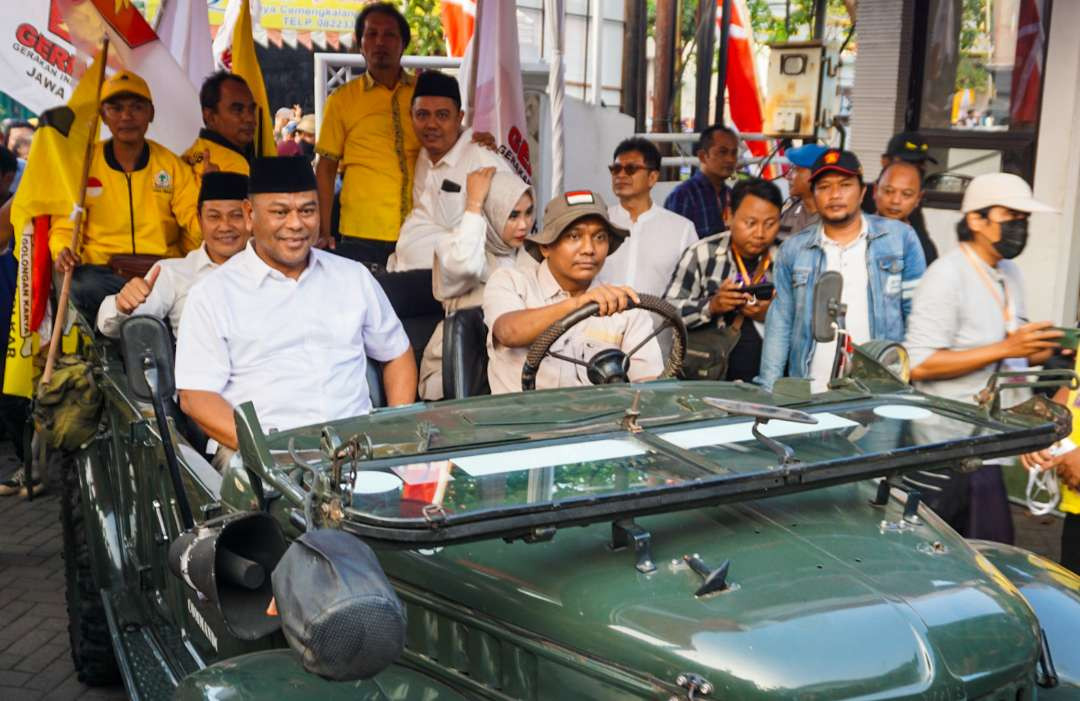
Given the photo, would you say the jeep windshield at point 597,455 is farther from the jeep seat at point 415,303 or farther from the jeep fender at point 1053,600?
the jeep seat at point 415,303

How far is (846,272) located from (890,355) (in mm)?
1602

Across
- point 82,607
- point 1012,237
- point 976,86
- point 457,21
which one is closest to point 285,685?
point 82,607

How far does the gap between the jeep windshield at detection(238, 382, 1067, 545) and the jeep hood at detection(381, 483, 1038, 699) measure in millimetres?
161

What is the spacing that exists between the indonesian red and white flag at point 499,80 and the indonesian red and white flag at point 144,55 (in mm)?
1755

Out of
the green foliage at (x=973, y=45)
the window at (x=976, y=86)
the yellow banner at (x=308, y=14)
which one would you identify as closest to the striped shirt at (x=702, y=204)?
the window at (x=976, y=86)

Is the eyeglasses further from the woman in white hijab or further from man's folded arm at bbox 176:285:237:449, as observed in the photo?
man's folded arm at bbox 176:285:237:449

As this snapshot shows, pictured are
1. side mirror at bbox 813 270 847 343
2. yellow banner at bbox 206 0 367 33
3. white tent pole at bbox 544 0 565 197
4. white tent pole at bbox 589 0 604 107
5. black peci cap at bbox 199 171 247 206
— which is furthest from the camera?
yellow banner at bbox 206 0 367 33

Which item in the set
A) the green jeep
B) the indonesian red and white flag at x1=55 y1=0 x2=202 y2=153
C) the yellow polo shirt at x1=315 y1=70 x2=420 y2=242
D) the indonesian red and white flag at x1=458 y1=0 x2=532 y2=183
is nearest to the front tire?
the green jeep

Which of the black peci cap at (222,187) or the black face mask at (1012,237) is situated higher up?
the black peci cap at (222,187)

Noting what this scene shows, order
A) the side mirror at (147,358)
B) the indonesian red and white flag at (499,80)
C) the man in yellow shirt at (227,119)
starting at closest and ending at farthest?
the side mirror at (147,358)
the man in yellow shirt at (227,119)
the indonesian red and white flag at (499,80)

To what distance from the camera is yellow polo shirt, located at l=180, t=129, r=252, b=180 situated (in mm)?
6520

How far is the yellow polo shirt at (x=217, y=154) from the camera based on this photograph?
6.52m

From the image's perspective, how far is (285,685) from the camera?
2.34 metres

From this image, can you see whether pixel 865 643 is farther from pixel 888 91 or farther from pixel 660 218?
pixel 888 91
